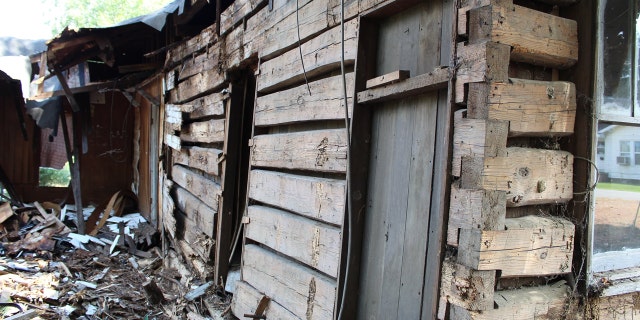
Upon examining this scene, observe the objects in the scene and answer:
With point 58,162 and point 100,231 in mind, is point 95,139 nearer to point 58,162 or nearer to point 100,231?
point 58,162

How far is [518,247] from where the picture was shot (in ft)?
6.40

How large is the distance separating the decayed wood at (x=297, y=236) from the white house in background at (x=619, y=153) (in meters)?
1.50

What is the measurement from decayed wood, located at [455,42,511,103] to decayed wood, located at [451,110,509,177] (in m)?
0.14

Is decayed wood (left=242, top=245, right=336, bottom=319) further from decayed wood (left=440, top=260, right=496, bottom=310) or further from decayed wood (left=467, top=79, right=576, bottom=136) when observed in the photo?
decayed wood (left=467, top=79, right=576, bottom=136)

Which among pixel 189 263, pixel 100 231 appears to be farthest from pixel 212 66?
pixel 100 231

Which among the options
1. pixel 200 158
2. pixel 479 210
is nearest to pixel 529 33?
pixel 479 210

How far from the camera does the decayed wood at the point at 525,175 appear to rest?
1885 mm

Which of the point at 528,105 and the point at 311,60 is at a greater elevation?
the point at 311,60

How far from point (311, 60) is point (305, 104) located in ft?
1.08

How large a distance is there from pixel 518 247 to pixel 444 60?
979mm

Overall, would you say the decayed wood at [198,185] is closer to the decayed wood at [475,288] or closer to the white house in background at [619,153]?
the decayed wood at [475,288]

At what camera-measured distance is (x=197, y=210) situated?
5562 mm

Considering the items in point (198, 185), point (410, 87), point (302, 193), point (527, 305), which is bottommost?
point (527, 305)

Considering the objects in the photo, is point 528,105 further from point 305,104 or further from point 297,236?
point 297,236
